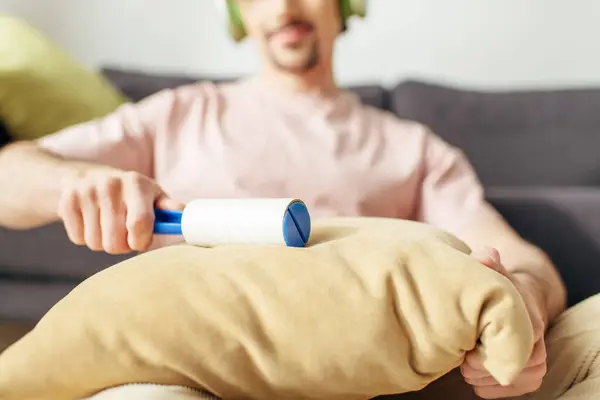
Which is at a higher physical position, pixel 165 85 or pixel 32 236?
pixel 165 85

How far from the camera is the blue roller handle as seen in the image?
507mm

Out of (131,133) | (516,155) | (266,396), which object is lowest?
(516,155)

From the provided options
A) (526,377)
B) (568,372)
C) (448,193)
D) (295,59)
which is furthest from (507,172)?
(526,377)

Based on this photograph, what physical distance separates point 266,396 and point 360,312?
0.10 metres

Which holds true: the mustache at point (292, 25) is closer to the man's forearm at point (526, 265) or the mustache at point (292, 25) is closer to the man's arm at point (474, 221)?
the man's arm at point (474, 221)

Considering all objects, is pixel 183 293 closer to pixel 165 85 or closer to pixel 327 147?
pixel 327 147

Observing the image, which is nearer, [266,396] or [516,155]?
[266,396]

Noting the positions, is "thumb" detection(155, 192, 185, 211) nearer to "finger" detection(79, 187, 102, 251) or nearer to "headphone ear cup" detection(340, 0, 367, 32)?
"finger" detection(79, 187, 102, 251)

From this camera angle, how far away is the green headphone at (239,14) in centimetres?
104

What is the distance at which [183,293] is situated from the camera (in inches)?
16.1

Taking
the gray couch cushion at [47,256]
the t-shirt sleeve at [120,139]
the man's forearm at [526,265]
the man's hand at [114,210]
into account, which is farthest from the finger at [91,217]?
the gray couch cushion at [47,256]

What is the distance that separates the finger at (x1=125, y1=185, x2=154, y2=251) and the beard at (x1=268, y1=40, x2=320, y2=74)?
52 cm

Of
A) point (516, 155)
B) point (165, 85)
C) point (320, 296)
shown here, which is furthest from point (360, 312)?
point (165, 85)

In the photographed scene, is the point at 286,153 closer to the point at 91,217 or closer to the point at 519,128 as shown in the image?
the point at 91,217
